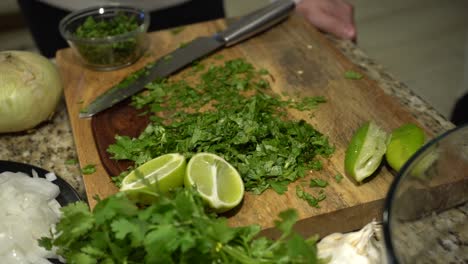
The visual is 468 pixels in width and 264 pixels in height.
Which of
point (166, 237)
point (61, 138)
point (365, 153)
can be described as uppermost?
point (166, 237)

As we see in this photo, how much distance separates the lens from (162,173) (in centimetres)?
103

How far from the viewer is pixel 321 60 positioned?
61.5 inches

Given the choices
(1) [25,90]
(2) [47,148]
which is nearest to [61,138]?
(2) [47,148]

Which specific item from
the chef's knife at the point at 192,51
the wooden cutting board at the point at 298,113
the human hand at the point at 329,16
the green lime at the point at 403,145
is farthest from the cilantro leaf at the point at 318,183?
the human hand at the point at 329,16

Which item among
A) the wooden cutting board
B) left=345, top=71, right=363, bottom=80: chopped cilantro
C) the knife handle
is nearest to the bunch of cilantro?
the wooden cutting board

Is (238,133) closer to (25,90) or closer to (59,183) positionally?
(59,183)

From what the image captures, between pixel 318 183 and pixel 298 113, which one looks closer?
pixel 318 183

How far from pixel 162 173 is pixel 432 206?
0.49 meters

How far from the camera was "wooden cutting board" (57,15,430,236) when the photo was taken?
3.48 ft

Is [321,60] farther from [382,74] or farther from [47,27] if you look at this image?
[47,27]

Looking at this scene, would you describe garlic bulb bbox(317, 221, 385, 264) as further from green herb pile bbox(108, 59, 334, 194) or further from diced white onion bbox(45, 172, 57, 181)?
diced white onion bbox(45, 172, 57, 181)

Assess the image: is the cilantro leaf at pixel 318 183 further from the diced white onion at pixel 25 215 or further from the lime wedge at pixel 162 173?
the diced white onion at pixel 25 215

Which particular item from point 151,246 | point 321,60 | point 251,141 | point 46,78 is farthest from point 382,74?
point 151,246

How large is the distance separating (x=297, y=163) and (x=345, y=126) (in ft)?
0.68
